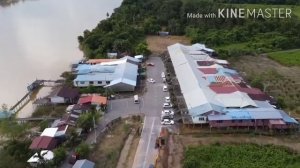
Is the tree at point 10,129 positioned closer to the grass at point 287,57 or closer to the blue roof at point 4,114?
the blue roof at point 4,114

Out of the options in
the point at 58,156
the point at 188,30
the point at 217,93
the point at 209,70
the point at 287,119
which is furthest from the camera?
the point at 188,30

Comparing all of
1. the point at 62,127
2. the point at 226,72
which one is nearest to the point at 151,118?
the point at 62,127

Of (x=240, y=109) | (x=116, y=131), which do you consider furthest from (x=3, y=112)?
(x=240, y=109)

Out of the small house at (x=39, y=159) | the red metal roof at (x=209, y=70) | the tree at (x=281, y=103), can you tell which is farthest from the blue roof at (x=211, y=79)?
the small house at (x=39, y=159)

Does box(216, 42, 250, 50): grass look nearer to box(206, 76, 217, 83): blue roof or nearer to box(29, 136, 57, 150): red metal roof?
box(206, 76, 217, 83): blue roof

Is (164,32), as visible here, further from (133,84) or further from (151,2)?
(133,84)

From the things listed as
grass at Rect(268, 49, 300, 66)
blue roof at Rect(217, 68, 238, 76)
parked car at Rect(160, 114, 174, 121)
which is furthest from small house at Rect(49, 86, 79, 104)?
grass at Rect(268, 49, 300, 66)

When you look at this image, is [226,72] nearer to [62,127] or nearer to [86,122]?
[86,122]
